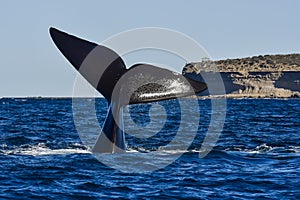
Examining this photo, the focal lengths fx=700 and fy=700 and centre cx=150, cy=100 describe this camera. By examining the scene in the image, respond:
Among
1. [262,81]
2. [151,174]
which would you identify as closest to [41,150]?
[151,174]

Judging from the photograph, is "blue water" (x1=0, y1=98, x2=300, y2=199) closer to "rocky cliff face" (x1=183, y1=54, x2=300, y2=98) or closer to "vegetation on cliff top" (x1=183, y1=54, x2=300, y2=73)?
"rocky cliff face" (x1=183, y1=54, x2=300, y2=98)

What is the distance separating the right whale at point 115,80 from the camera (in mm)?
10758

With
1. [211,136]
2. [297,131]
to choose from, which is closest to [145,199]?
[211,136]

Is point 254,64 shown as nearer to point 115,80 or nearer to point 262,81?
point 262,81

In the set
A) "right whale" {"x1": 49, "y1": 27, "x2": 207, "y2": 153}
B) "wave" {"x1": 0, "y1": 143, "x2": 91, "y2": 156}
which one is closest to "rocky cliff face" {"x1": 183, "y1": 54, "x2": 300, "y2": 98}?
"wave" {"x1": 0, "y1": 143, "x2": 91, "y2": 156}

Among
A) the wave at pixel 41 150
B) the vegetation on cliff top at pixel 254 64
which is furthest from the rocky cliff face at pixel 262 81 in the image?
the wave at pixel 41 150

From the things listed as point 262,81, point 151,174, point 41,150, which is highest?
point 262,81

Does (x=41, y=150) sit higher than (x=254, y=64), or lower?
lower

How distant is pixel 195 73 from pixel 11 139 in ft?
314

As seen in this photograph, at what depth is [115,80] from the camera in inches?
457

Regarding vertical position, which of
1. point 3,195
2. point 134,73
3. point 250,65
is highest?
point 250,65

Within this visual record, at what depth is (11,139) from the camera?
16.6 meters

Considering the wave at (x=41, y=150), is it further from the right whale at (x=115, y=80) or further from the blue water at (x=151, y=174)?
the right whale at (x=115, y=80)

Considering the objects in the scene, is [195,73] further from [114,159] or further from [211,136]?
[114,159]
